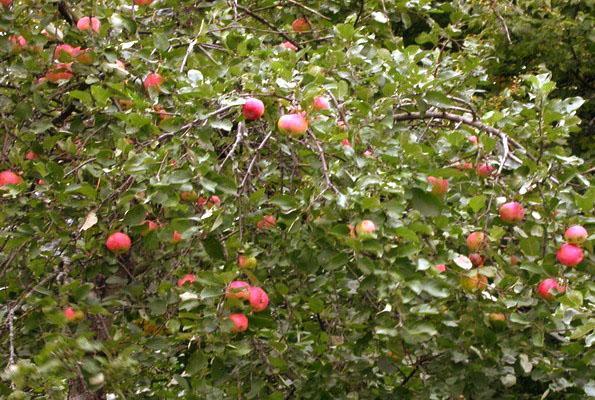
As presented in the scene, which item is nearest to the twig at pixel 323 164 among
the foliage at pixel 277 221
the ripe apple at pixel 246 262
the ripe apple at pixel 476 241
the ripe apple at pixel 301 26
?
the foliage at pixel 277 221

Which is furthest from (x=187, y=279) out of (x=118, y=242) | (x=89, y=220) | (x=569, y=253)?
(x=569, y=253)

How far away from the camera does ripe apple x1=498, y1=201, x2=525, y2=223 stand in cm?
236

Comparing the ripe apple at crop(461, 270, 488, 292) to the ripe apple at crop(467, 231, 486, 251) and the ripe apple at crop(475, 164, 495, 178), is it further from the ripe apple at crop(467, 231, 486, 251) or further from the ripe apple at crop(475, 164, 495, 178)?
the ripe apple at crop(475, 164, 495, 178)

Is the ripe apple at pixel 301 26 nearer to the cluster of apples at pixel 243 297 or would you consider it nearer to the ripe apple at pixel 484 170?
the ripe apple at pixel 484 170

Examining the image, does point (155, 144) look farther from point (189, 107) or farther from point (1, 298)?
point (1, 298)

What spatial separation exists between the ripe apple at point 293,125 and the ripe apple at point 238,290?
37 centimetres

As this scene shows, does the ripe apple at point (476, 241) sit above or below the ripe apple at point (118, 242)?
below

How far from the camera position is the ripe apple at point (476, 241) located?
92.7 inches

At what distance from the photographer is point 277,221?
249 cm

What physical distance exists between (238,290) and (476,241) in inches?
27.4

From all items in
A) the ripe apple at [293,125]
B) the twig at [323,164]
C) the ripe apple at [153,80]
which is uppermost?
the ripe apple at [293,125]

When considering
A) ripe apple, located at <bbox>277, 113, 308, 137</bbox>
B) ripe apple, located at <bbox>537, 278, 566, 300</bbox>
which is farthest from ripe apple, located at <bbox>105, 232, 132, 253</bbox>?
ripe apple, located at <bbox>537, 278, 566, 300</bbox>

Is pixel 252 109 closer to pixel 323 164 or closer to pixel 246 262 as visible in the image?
pixel 323 164

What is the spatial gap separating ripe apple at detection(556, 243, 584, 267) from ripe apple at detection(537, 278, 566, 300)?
73 mm
